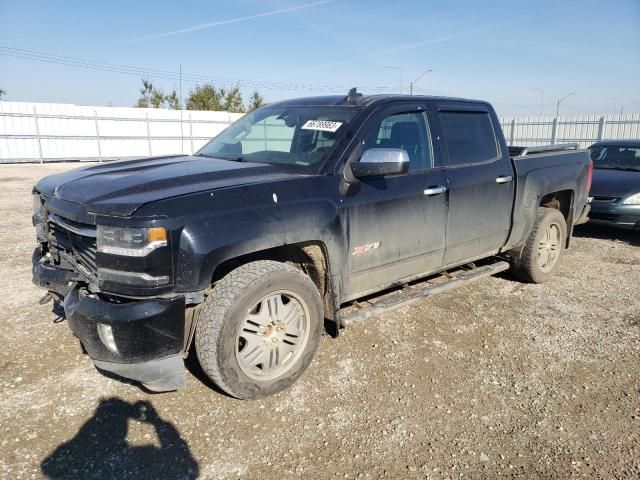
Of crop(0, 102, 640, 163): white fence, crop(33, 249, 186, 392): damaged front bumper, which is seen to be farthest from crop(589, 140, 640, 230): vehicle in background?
crop(0, 102, 640, 163): white fence

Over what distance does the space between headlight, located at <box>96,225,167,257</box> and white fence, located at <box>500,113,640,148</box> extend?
68.9 feet

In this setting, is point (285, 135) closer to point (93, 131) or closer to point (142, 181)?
point (142, 181)

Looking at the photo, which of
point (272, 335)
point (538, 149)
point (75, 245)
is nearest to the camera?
point (75, 245)

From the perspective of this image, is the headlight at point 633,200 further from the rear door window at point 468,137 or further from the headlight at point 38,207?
the headlight at point 38,207

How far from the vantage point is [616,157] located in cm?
858

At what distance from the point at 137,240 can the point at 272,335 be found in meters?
1.06

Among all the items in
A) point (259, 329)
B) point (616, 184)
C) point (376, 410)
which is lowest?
point (376, 410)

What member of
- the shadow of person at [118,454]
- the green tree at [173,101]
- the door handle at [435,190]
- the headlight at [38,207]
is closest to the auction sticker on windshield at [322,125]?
the door handle at [435,190]

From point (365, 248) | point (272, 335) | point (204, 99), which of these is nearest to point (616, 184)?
point (365, 248)

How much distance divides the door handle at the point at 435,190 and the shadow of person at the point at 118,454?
2.47 metres

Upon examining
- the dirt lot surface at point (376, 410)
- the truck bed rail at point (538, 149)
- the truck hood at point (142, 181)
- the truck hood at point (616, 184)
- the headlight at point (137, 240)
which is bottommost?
the dirt lot surface at point (376, 410)

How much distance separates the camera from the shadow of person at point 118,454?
2426 mm

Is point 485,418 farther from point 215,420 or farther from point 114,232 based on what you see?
point 114,232

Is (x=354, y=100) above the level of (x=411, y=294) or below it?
above
